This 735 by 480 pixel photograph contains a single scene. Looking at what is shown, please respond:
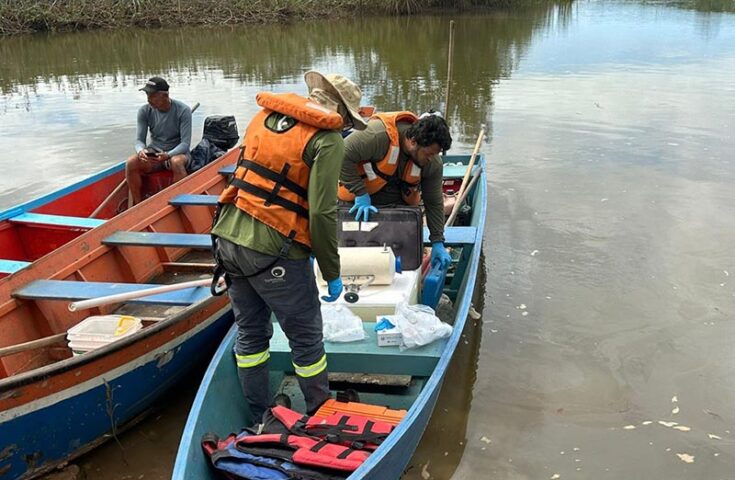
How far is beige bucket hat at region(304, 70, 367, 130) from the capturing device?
10.0 feet

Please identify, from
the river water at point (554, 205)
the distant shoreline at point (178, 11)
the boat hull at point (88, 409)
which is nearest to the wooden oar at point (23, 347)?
the boat hull at point (88, 409)

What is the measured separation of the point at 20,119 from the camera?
43.0 ft

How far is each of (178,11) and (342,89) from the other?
2723 cm

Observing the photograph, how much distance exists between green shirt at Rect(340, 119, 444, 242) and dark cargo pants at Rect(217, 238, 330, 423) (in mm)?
1492

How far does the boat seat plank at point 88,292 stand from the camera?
411 centimetres

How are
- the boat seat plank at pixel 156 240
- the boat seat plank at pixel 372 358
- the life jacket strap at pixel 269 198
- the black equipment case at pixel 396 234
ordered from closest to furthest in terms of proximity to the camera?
the life jacket strap at pixel 269 198 → the boat seat plank at pixel 372 358 → the black equipment case at pixel 396 234 → the boat seat plank at pixel 156 240

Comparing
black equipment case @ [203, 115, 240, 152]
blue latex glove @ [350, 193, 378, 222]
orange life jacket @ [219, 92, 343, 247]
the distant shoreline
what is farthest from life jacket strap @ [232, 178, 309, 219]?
the distant shoreline

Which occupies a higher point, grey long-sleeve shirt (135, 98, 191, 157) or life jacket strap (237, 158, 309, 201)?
life jacket strap (237, 158, 309, 201)

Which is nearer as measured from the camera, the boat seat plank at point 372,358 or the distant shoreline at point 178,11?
the boat seat plank at point 372,358

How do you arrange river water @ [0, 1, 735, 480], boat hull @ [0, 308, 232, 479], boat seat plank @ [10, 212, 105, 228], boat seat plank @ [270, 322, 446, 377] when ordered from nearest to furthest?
boat hull @ [0, 308, 232, 479] < boat seat plank @ [270, 322, 446, 377] < river water @ [0, 1, 735, 480] < boat seat plank @ [10, 212, 105, 228]

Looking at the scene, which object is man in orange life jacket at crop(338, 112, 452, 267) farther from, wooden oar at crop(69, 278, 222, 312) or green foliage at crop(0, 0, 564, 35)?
green foliage at crop(0, 0, 564, 35)

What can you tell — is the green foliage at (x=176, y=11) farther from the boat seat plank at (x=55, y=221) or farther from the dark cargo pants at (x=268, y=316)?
the dark cargo pants at (x=268, y=316)

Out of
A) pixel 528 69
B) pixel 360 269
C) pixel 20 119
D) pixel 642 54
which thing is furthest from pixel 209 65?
pixel 360 269

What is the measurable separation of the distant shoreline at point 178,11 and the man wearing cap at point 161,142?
2261 centimetres
